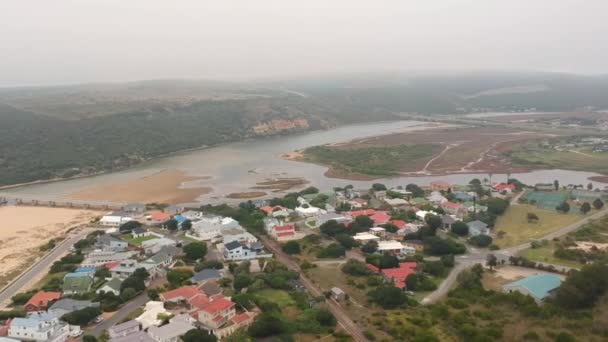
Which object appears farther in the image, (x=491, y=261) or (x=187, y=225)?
(x=187, y=225)

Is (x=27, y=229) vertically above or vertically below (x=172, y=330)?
below

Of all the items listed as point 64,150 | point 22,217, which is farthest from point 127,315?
point 64,150

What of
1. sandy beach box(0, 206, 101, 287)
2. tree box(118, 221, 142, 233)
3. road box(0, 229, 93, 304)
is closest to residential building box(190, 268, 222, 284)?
road box(0, 229, 93, 304)

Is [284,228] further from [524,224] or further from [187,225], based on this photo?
[524,224]

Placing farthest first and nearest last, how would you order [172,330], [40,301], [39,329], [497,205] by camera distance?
[497,205]
[40,301]
[39,329]
[172,330]

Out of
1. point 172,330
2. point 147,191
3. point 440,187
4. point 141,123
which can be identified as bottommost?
point 147,191

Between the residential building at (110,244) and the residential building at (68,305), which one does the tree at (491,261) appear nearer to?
the residential building at (68,305)

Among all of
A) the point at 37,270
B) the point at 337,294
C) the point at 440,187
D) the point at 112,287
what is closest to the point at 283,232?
the point at 337,294
